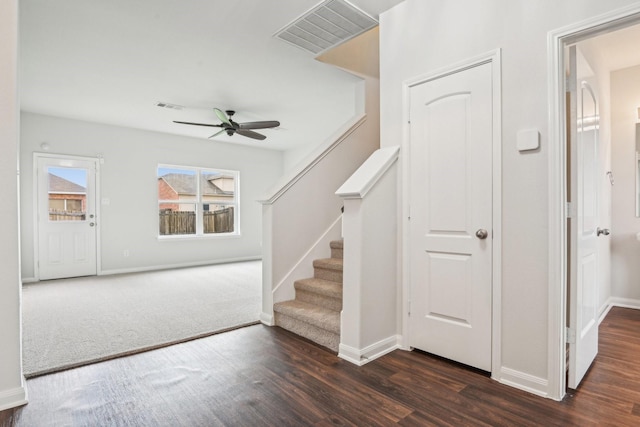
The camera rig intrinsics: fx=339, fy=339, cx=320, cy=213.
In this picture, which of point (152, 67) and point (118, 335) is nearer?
point (118, 335)

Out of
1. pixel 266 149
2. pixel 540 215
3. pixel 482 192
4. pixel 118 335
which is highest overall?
pixel 266 149

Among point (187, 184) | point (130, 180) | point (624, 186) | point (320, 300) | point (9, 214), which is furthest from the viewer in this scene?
point (187, 184)

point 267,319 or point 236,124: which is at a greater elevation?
point 236,124

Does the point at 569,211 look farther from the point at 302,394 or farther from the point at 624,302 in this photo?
the point at 624,302

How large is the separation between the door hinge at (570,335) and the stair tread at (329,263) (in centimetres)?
174

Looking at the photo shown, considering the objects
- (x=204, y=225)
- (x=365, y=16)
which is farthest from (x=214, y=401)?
(x=204, y=225)

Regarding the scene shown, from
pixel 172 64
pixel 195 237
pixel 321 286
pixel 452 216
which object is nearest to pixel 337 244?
pixel 321 286

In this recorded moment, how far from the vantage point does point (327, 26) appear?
2988 millimetres

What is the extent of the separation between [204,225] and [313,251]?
14.7 ft

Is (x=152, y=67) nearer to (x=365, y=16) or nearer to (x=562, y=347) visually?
(x=365, y=16)

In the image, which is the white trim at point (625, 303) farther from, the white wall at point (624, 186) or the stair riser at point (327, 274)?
the stair riser at point (327, 274)

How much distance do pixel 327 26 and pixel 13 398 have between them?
3368 mm

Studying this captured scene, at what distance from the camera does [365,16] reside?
285 centimetres

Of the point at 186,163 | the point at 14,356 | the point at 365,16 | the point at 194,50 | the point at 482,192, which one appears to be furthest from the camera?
the point at 186,163
